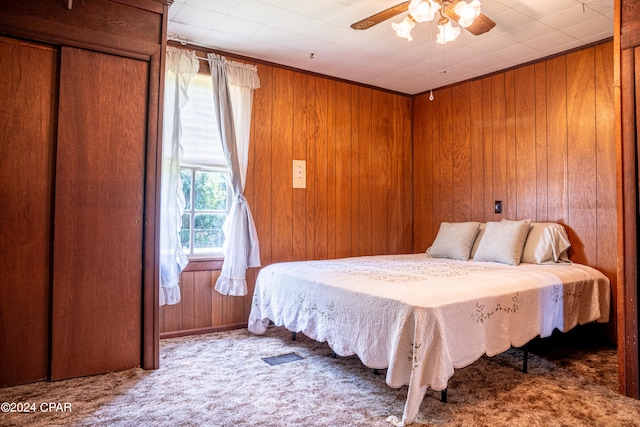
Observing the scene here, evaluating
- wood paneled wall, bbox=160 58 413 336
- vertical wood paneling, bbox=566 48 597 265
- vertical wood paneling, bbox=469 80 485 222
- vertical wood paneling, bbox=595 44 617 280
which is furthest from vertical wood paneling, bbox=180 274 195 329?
vertical wood paneling, bbox=595 44 617 280

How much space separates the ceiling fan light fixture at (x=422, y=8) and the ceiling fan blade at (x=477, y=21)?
132 mm

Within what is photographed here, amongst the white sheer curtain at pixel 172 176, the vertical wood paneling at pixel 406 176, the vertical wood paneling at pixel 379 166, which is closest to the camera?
the white sheer curtain at pixel 172 176

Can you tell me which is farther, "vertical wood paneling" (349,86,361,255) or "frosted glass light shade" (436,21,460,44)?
"vertical wood paneling" (349,86,361,255)

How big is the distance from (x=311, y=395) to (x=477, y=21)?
2470 millimetres

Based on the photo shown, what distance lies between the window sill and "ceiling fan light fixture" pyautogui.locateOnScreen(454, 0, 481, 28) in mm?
2689

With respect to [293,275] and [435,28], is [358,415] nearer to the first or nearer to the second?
[293,275]

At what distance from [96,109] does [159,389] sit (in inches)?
69.2

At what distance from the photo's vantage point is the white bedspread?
2068 mm

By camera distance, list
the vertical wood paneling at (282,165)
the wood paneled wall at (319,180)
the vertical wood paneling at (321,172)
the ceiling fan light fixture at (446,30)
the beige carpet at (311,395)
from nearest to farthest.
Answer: the beige carpet at (311,395) < the ceiling fan light fixture at (446,30) < the wood paneled wall at (319,180) < the vertical wood paneling at (282,165) < the vertical wood paneling at (321,172)

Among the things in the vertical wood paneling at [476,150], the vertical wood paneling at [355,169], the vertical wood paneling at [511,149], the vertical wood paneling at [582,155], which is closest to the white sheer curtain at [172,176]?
the vertical wood paneling at [355,169]

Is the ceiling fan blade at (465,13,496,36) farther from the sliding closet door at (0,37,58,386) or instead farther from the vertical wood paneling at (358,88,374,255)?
the sliding closet door at (0,37,58,386)

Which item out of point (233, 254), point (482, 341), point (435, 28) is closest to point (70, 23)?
point (233, 254)

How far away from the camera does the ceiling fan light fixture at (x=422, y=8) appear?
7.54 feet

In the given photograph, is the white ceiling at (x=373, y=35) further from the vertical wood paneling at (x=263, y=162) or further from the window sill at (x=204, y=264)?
the window sill at (x=204, y=264)
